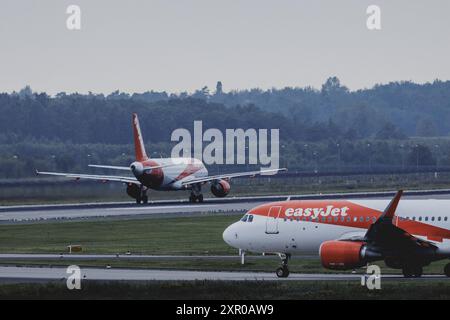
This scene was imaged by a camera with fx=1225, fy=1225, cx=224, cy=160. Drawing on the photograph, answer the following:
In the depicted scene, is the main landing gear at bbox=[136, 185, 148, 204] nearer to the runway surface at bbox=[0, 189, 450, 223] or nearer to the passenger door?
the runway surface at bbox=[0, 189, 450, 223]

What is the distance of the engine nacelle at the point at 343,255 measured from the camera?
157ft

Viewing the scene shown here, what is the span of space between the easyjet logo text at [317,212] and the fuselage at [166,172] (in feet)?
203

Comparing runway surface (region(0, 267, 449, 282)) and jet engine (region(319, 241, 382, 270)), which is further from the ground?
jet engine (region(319, 241, 382, 270))

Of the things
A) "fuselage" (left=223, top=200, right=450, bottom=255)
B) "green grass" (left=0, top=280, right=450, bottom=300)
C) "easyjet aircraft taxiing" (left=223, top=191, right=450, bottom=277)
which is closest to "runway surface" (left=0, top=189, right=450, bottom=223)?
"fuselage" (left=223, top=200, right=450, bottom=255)

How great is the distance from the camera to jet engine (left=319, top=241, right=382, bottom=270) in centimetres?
4772

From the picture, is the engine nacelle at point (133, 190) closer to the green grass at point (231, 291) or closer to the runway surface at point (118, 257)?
the runway surface at point (118, 257)

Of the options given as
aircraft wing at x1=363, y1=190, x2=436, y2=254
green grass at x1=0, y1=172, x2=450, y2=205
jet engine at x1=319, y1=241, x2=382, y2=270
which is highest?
aircraft wing at x1=363, y1=190, x2=436, y2=254

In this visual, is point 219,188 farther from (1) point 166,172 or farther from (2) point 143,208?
(2) point 143,208

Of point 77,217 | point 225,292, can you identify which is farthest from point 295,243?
point 77,217

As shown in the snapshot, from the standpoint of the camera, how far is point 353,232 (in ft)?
163

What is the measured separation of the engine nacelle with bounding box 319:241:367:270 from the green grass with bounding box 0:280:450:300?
2299 mm

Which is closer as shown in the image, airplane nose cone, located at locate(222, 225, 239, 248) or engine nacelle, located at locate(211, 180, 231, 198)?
airplane nose cone, located at locate(222, 225, 239, 248)
